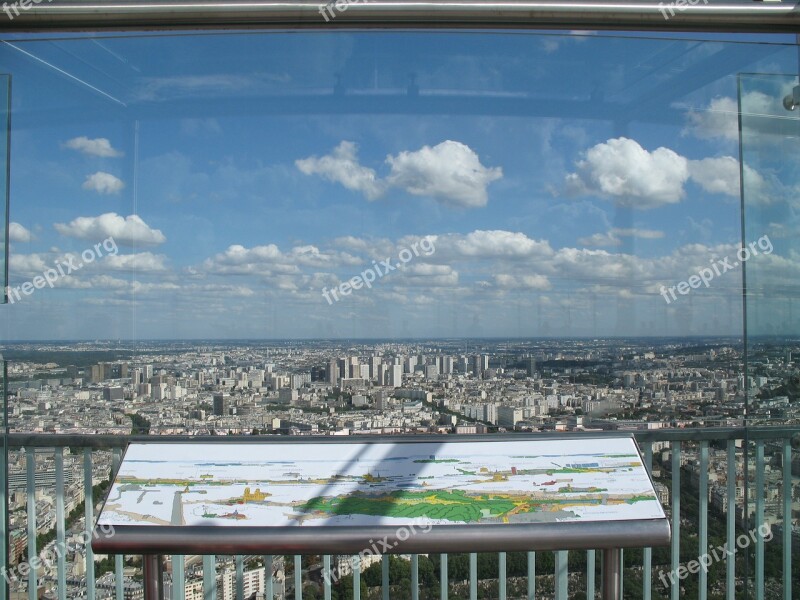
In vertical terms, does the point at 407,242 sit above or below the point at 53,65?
below

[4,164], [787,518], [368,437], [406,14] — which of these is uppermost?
[406,14]

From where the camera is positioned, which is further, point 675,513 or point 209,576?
point 675,513

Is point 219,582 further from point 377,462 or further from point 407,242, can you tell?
point 407,242

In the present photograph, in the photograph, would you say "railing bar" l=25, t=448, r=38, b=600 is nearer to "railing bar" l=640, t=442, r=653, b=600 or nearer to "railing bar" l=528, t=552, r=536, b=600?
"railing bar" l=528, t=552, r=536, b=600

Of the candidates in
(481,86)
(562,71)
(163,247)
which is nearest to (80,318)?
(163,247)

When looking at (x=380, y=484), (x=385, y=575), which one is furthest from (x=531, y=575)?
(x=380, y=484)

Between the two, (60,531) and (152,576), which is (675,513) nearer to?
(152,576)
